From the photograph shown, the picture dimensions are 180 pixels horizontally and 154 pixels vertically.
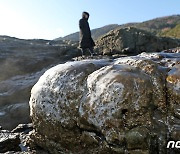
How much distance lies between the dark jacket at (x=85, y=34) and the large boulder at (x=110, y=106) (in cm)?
809

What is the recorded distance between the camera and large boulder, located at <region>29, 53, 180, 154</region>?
168 inches

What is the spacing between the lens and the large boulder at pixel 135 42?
14.9 metres

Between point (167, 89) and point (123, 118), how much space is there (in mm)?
705

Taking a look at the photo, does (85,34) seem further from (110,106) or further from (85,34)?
(110,106)

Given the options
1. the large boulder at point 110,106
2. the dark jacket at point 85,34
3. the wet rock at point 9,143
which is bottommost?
the wet rock at point 9,143

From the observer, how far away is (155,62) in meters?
4.76

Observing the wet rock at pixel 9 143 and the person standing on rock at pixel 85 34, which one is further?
the person standing on rock at pixel 85 34

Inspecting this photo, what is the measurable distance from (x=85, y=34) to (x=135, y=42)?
2.87 metres

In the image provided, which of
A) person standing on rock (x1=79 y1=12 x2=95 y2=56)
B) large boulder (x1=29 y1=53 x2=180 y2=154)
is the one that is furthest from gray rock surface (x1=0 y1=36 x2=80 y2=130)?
large boulder (x1=29 y1=53 x2=180 y2=154)

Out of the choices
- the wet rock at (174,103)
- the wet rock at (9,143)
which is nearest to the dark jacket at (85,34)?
the wet rock at (9,143)

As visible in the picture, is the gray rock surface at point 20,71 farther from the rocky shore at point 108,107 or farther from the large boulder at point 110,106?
the large boulder at point 110,106

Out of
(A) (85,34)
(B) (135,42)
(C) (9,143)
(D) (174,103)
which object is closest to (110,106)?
(D) (174,103)

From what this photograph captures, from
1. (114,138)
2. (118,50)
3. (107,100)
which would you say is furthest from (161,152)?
(118,50)

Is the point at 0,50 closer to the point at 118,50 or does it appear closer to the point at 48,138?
the point at 118,50
